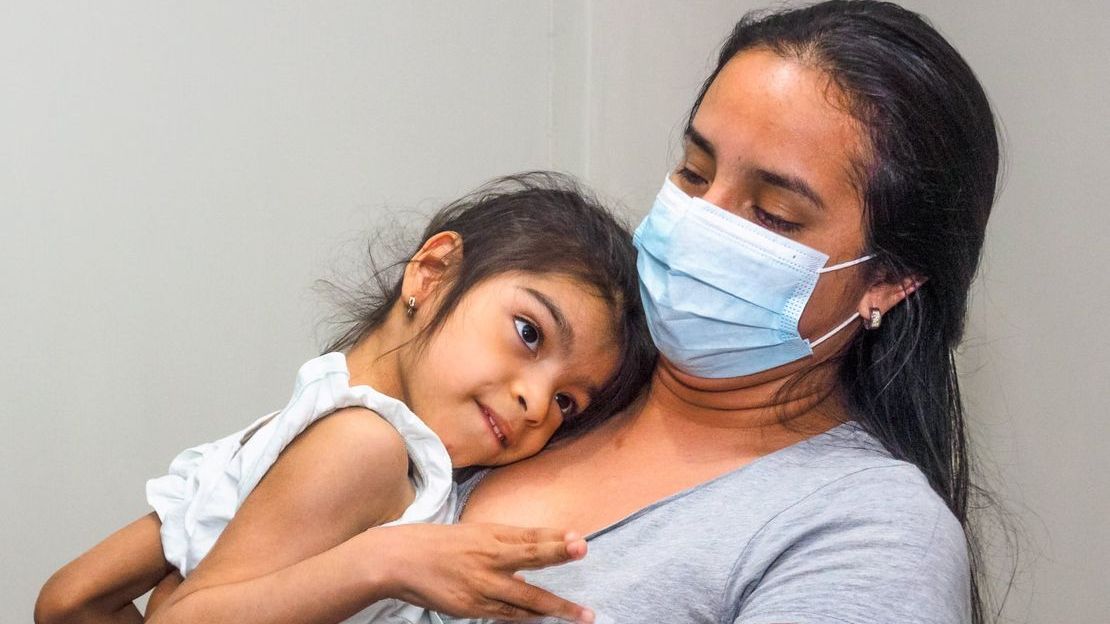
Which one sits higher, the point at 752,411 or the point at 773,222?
the point at 773,222

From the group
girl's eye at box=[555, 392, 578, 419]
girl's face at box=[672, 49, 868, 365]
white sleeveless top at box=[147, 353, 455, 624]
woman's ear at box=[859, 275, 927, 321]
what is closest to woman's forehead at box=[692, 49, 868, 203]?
girl's face at box=[672, 49, 868, 365]

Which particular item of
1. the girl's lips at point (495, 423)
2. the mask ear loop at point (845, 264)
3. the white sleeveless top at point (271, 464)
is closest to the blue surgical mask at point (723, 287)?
the mask ear loop at point (845, 264)

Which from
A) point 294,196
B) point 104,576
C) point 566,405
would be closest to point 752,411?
point 566,405

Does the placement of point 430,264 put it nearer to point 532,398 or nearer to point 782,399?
point 532,398

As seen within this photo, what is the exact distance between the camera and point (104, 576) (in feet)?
5.13

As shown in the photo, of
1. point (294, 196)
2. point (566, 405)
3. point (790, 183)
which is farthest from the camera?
point (294, 196)

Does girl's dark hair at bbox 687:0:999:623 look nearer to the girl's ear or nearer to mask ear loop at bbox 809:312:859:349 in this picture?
mask ear loop at bbox 809:312:859:349

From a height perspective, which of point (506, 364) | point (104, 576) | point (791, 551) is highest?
Answer: point (506, 364)

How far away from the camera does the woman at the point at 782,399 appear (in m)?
1.19

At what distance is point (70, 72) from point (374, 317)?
91cm

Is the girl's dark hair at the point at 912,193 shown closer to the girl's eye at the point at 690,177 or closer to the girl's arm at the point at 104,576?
the girl's eye at the point at 690,177

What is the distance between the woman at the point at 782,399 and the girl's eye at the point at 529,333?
15 cm

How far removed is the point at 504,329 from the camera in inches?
58.8

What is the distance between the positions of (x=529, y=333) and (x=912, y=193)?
0.50 metres
